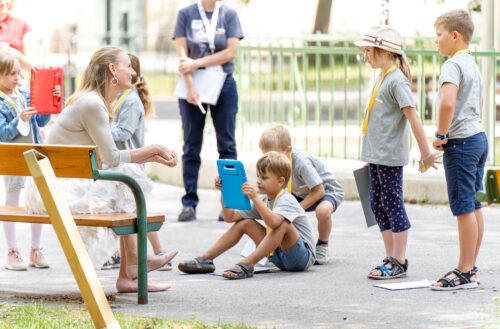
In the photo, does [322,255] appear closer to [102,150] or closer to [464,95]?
[464,95]

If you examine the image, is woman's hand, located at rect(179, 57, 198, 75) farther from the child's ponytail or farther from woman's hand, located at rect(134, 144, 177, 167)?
woman's hand, located at rect(134, 144, 177, 167)

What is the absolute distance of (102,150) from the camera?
18.3 ft

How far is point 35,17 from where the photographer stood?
32.3 meters

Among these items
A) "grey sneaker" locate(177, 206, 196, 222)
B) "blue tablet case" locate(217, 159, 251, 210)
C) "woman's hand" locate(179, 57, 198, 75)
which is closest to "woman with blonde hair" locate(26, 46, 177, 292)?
"blue tablet case" locate(217, 159, 251, 210)

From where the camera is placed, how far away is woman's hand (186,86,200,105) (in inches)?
324

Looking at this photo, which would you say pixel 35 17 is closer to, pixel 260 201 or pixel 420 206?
pixel 420 206

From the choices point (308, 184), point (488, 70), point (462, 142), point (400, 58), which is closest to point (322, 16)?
point (488, 70)

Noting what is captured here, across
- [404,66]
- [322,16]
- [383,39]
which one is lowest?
[404,66]

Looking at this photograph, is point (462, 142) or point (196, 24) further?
point (196, 24)

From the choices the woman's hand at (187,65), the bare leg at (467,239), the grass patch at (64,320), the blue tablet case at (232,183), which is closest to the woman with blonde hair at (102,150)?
the blue tablet case at (232,183)

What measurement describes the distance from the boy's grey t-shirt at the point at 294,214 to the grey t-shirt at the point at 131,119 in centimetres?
89

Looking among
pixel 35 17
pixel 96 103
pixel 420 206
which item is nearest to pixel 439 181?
pixel 420 206

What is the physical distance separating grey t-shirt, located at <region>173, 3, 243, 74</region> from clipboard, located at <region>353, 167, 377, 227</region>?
2362 mm

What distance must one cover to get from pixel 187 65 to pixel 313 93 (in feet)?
10.9
